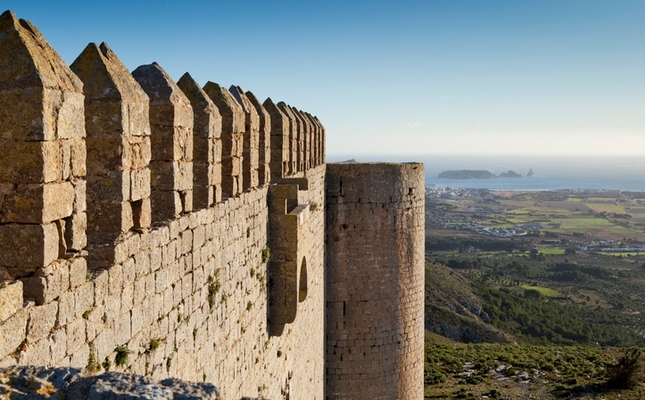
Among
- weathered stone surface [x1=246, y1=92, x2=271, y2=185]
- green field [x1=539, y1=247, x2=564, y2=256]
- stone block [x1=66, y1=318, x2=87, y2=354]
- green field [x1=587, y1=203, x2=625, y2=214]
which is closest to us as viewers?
stone block [x1=66, y1=318, x2=87, y2=354]

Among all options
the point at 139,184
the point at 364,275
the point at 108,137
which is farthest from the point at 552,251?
the point at 108,137

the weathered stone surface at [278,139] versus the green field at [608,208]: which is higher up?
the weathered stone surface at [278,139]

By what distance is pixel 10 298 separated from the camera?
2633 millimetres

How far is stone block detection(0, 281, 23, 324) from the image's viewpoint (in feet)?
8.47

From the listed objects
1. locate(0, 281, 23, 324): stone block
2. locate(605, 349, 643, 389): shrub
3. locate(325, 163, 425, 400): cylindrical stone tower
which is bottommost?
locate(605, 349, 643, 389): shrub

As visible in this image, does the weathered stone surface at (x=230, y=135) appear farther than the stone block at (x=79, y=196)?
Yes

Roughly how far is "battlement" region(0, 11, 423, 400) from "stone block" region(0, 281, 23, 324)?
10 millimetres

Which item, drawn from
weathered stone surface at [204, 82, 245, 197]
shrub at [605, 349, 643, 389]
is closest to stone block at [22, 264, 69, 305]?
weathered stone surface at [204, 82, 245, 197]

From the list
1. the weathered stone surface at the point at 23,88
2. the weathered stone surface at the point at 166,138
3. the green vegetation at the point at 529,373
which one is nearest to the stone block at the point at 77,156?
the weathered stone surface at the point at 23,88

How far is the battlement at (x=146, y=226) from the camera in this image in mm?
2861

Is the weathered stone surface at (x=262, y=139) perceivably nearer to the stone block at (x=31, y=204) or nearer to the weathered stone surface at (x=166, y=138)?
the weathered stone surface at (x=166, y=138)

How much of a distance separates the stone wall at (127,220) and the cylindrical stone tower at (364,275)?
451cm

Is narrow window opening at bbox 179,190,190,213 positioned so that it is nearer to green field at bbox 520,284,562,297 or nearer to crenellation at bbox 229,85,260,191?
crenellation at bbox 229,85,260,191

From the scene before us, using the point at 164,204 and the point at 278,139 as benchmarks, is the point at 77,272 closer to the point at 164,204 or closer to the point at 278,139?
the point at 164,204
